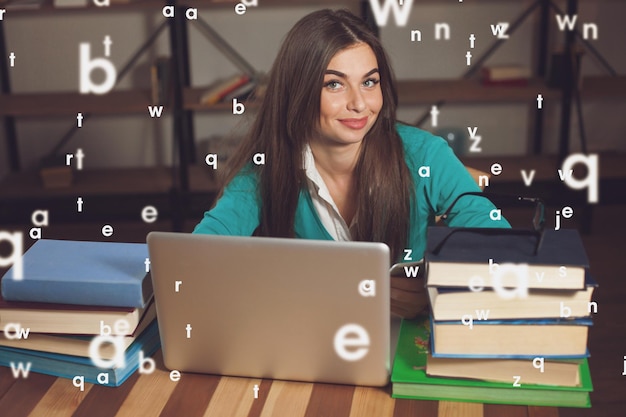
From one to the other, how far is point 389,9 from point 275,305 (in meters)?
2.75

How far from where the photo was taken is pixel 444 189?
6.53ft

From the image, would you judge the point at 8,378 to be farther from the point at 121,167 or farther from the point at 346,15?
the point at 121,167

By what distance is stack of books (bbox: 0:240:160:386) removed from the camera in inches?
57.4

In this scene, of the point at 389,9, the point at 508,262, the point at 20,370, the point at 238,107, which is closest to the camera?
the point at 508,262

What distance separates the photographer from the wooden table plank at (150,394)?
1.38 metres

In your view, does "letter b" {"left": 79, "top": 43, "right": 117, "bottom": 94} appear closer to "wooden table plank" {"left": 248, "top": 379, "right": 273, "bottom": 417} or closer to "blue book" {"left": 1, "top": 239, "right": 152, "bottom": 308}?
"blue book" {"left": 1, "top": 239, "right": 152, "bottom": 308}

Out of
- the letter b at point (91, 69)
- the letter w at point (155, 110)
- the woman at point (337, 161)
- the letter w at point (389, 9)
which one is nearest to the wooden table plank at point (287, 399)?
the woman at point (337, 161)

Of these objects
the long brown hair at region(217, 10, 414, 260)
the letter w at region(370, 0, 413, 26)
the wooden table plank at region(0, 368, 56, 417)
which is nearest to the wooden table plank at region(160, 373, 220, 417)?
the wooden table plank at region(0, 368, 56, 417)

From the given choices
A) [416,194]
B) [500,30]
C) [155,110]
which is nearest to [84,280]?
[416,194]

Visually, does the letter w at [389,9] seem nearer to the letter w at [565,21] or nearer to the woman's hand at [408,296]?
the letter w at [565,21]

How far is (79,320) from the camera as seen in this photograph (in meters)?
1.47

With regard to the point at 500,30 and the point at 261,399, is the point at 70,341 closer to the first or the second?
the point at 261,399

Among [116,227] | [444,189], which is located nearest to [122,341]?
[444,189]

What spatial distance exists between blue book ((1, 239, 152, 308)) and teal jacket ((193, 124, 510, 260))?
1.21 feet
